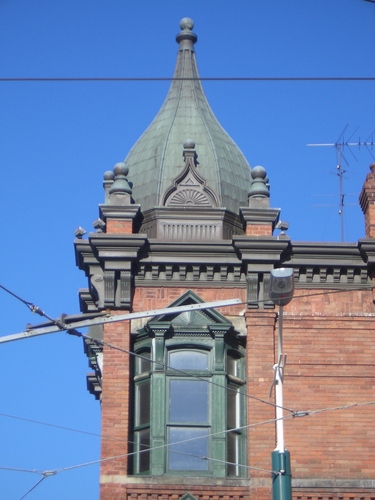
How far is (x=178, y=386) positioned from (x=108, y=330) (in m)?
1.78

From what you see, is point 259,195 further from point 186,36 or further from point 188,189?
point 186,36

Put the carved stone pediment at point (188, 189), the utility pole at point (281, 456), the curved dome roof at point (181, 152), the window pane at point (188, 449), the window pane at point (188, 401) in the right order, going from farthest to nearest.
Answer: the curved dome roof at point (181, 152)
the carved stone pediment at point (188, 189)
the window pane at point (188, 401)
the window pane at point (188, 449)
the utility pole at point (281, 456)

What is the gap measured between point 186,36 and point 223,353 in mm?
9714

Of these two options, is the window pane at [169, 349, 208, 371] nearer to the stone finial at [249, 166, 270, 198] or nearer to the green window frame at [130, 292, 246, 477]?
the green window frame at [130, 292, 246, 477]

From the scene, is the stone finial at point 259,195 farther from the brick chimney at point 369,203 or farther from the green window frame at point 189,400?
the green window frame at point 189,400

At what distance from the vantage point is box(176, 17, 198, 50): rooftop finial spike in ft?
98.1

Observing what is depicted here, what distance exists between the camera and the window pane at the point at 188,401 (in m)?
23.5

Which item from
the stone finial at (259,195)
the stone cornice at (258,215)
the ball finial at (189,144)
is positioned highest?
the ball finial at (189,144)

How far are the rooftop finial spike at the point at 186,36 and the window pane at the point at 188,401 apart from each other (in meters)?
9.78

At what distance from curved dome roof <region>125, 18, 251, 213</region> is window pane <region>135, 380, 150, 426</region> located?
4494 millimetres

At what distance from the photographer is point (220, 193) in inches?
1046

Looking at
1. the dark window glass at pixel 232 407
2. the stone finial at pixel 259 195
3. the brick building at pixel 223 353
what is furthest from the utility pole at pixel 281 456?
the stone finial at pixel 259 195

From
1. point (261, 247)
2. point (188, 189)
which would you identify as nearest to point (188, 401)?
point (261, 247)

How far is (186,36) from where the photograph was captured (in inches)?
1184
